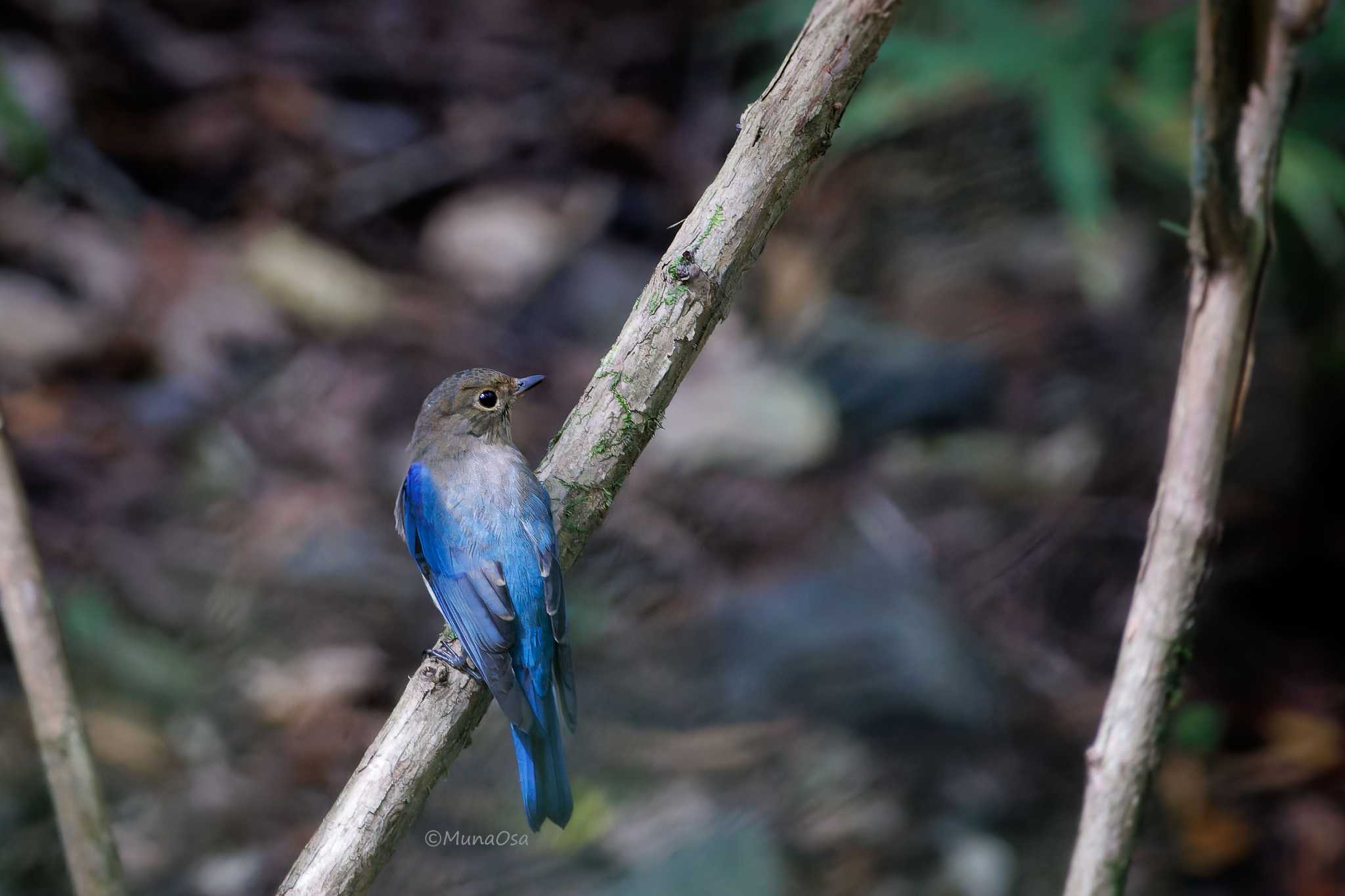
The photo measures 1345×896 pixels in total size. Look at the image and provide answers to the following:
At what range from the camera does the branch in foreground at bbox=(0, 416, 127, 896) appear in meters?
2.08

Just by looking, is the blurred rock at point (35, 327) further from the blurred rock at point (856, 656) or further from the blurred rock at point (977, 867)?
the blurred rock at point (977, 867)

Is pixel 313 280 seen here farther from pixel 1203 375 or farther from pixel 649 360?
pixel 1203 375

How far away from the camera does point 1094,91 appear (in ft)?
16.4

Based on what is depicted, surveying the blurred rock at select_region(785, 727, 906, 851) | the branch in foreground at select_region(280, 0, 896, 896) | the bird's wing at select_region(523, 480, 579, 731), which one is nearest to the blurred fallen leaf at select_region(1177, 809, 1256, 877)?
the blurred rock at select_region(785, 727, 906, 851)

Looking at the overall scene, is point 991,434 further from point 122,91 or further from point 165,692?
point 122,91

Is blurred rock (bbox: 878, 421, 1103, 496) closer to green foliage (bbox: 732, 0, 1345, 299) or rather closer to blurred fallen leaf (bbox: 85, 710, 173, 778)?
green foliage (bbox: 732, 0, 1345, 299)

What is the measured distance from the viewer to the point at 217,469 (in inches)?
202

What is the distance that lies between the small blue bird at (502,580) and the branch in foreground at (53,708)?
2.07 feet

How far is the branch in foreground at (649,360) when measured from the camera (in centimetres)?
185

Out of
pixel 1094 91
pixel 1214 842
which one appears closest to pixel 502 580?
pixel 1214 842

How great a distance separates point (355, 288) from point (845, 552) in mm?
2675

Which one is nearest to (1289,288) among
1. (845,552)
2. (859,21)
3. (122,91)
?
(845,552)

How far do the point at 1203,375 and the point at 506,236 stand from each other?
4550 mm

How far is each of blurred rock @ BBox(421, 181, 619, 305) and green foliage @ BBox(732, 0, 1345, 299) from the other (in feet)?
5.03
